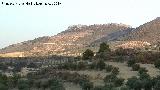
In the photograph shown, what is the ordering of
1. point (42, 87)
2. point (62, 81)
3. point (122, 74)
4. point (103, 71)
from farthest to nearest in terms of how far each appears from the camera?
point (103, 71) → point (122, 74) → point (62, 81) → point (42, 87)

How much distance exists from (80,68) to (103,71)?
9.76 feet

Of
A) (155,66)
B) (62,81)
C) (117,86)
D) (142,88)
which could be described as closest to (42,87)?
(62,81)

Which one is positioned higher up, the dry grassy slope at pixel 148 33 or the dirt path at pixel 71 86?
the dry grassy slope at pixel 148 33

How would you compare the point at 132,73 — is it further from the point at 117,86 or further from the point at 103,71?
the point at 117,86

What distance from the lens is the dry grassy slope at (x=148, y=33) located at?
163087 millimetres

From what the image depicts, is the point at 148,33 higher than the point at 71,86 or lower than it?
higher

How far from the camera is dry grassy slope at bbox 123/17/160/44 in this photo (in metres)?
163

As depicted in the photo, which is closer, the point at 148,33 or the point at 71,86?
the point at 71,86

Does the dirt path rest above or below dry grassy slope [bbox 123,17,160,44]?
below

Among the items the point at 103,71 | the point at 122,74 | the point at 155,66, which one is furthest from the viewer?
the point at 155,66

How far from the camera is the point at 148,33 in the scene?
16762 cm

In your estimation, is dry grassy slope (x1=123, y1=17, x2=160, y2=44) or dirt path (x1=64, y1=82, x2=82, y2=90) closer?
dirt path (x1=64, y1=82, x2=82, y2=90)

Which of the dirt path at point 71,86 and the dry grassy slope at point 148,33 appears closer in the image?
the dirt path at point 71,86

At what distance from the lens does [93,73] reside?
46562mm
